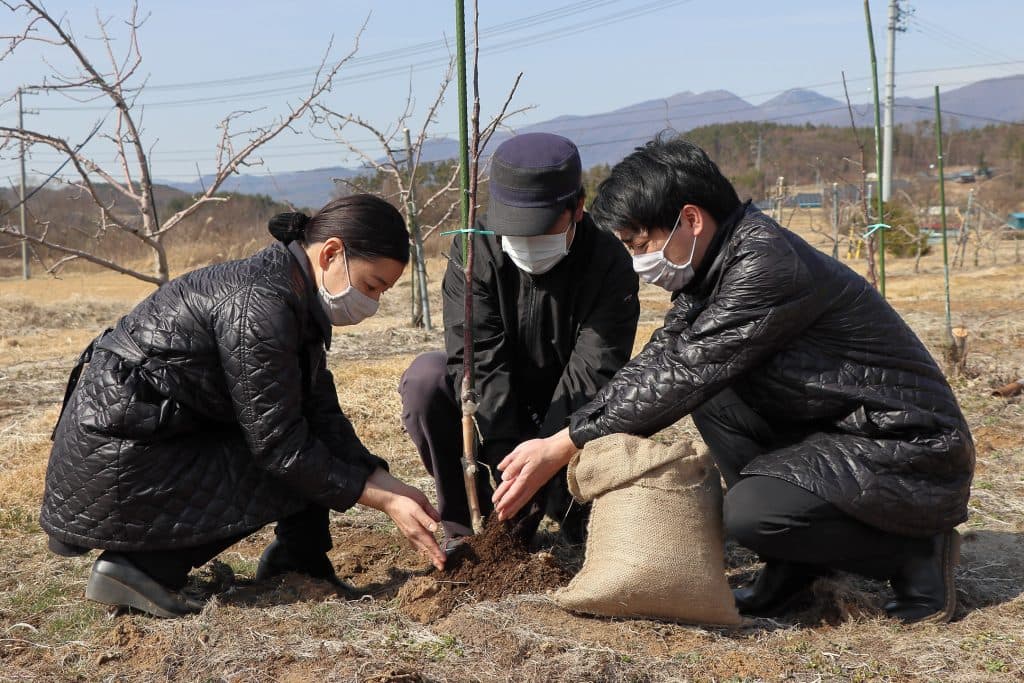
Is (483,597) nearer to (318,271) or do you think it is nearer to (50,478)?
(318,271)

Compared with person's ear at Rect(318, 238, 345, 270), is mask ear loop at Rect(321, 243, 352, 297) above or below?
below

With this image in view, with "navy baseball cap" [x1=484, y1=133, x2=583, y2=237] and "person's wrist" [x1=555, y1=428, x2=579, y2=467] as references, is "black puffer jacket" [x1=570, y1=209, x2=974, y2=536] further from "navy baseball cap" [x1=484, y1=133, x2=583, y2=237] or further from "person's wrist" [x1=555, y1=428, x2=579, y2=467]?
"navy baseball cap" [x1=484, y1=133, x2=583, y2=237]

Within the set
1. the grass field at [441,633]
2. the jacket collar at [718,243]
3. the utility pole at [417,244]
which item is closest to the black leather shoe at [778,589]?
the grass field at [441,633]

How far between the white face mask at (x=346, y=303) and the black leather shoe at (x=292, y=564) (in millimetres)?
762

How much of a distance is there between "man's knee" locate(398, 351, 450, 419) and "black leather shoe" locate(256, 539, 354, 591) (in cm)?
53

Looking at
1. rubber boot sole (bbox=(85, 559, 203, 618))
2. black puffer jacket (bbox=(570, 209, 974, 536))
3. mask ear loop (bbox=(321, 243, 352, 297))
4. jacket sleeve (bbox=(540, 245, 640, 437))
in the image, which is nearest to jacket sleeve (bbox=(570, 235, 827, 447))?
black puffer jacket (bbox=(570, 209, 974, 536))

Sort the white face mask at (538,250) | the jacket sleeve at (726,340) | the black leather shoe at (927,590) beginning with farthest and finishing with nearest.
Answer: the white face mask at (538,250)
the black leather shoe at (927,590)
the jacket sleeve at (726,340)

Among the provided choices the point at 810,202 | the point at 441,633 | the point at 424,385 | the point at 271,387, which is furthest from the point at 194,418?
the point at 810,202

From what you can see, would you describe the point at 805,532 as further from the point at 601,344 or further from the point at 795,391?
the point at 601,344

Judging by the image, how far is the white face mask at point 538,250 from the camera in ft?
8.89

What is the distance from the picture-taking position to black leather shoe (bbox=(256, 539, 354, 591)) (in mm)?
2789

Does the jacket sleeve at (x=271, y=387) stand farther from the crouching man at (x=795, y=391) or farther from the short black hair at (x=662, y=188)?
the short black hair at (x=662, y=188)

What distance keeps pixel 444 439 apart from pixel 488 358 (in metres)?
0.30

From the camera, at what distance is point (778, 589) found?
8.45 feet
